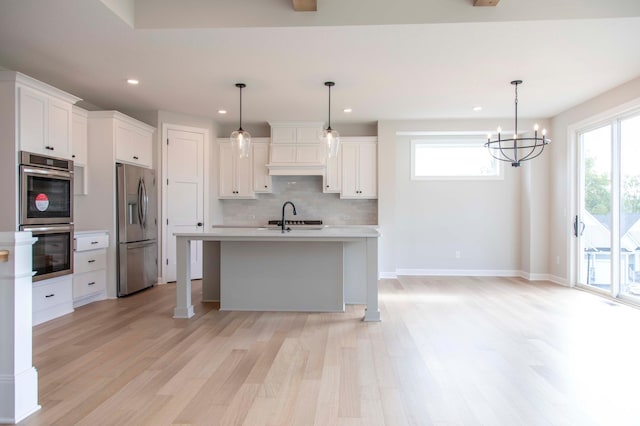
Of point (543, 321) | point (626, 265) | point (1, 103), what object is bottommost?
point (543, 321)

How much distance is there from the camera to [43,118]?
3732 mm

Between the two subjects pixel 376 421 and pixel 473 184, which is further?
pixel 473 184

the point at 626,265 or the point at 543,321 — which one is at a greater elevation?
the point at 626,265

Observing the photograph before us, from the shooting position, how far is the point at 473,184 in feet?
21.2

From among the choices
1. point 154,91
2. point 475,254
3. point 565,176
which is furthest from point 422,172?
point 154,91

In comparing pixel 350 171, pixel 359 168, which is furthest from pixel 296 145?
pixel 359 168

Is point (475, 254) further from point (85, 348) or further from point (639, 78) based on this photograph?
point (85, 348)

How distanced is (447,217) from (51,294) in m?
5.58

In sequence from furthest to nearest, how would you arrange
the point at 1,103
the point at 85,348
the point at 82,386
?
1. the point at 1,103
2. the point at 85,348
3. the point at 82,386

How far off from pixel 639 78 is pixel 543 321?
2.90m

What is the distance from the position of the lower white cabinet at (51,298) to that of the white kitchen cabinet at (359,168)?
3.95 metres

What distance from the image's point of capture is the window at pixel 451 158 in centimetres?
650

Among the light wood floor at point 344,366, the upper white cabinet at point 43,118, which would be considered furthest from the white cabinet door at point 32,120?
the light wood floor at point 344,366

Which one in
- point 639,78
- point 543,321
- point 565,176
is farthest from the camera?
point 565,176
